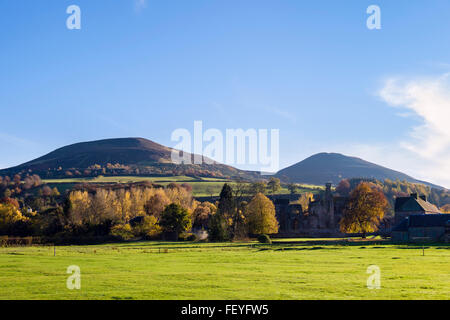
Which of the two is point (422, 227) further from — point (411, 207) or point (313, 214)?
point (313, 214)

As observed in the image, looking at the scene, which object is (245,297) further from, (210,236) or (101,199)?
(101,199)

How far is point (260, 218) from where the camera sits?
90.2 m

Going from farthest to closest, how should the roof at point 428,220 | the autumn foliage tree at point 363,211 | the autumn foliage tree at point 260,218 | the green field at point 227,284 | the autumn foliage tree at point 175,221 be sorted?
the autumn foliage tree at point 260,218 < the autumn foliage tree at point 175,221 < the autumn foliage tree at point 363,211 < the roof at point 428,220 < the green field at point 227,284

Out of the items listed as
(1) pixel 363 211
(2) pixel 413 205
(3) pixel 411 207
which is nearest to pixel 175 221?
(1) pixel 363 211

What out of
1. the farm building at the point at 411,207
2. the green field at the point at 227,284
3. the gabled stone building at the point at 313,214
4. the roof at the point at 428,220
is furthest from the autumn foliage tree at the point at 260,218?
the green field at the point at 227,284

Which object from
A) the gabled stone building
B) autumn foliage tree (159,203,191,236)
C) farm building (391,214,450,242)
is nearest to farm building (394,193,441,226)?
farm building (391,214,450,242)

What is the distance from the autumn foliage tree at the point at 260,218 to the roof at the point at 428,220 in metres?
26.6

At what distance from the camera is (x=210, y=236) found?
8312cm

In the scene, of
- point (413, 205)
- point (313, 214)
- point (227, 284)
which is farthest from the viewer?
point (313, 214)

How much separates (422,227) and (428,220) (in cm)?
172

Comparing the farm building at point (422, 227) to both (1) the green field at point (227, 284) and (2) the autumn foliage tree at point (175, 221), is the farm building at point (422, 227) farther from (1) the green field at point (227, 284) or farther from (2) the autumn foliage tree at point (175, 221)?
(1) the green field at point (227, 284)

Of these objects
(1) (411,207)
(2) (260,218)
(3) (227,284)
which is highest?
(1) (411,207)

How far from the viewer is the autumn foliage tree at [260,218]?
89875 mm
